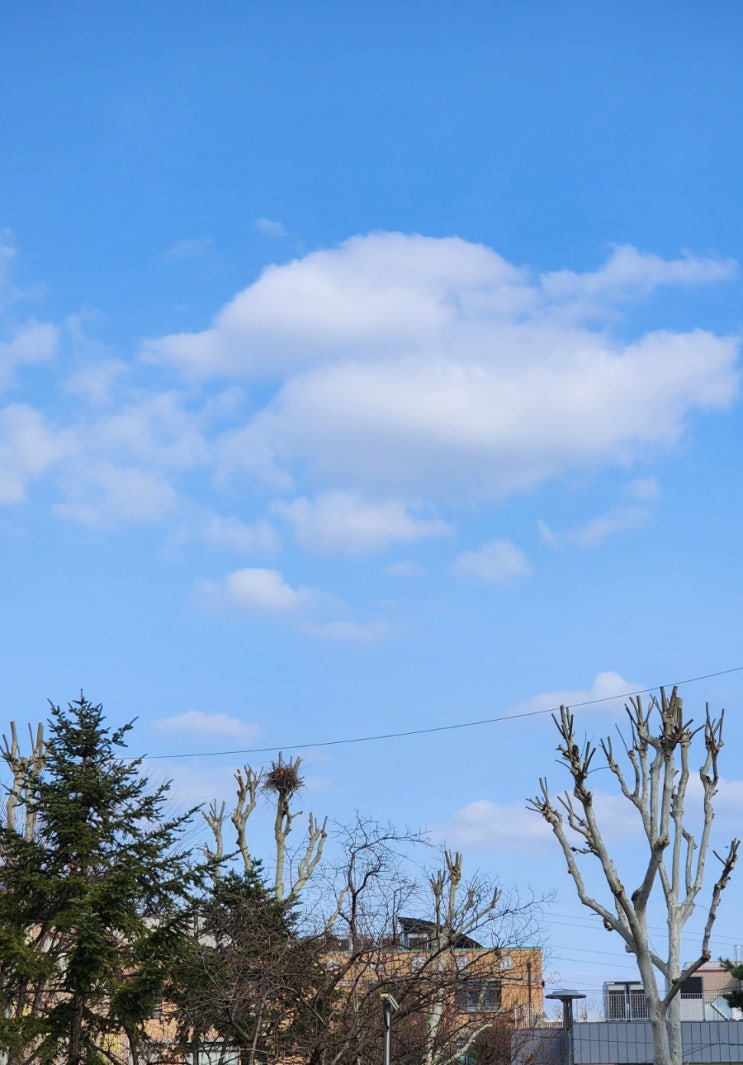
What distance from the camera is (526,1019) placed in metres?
59.0

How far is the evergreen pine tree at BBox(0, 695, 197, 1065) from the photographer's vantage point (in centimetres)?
2333

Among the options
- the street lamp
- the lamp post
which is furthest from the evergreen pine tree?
the lamp post

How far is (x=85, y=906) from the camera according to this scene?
77.7ft

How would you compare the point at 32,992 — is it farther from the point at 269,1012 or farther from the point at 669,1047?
the point at 669,1047

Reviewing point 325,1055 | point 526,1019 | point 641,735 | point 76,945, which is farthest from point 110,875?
point 526,1019

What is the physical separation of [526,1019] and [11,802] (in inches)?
1327

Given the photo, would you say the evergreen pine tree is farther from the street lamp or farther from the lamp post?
the lamp post

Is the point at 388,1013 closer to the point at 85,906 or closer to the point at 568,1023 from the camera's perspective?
the point at 85,906

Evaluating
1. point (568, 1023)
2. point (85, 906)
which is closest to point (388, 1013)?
point (85, 906)

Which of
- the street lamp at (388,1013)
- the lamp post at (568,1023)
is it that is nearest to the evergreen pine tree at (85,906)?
the street lamp at (388,1013)

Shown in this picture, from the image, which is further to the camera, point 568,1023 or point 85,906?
point 568,1023

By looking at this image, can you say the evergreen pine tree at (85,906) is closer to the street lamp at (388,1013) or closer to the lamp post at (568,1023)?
the street lamp at (388,1013)

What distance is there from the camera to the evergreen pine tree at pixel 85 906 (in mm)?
23328

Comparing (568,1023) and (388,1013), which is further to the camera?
(568,1023)
